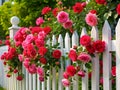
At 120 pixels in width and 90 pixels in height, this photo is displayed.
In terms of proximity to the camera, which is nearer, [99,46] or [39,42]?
[99,46]

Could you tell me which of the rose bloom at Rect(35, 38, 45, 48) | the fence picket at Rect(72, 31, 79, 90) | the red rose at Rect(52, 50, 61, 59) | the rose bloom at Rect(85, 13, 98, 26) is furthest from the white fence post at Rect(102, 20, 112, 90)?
the rose bloom at Rect(35, 38, 45, 48)

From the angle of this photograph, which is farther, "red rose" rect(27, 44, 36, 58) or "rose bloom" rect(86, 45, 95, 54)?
"red rose" rect(27, 44, 36, 58)

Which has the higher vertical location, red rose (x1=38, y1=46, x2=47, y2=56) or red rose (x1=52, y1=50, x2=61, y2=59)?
red rose (x1=38, y1=46, x2=47, y2=56)

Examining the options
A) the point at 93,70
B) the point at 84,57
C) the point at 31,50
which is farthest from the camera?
the point at 31,50

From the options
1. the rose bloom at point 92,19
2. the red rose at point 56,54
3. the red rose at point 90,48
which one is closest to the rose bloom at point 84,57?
the red rose at point 90,48

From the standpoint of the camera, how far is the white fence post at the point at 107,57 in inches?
116

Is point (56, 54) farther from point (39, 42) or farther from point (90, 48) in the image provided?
point (90, 48)

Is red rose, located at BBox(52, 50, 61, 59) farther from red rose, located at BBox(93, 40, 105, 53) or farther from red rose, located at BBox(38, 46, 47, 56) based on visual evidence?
red rose, located at BBox(93, 40, 105, 53)

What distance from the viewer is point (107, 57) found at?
298 centimetres

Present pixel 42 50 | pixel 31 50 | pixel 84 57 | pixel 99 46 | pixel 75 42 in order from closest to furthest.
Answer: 1. pixel 99 46
2. pixel 84 57
3. pixel 75 42
4. pixel 42 50
5. pixel 31 50

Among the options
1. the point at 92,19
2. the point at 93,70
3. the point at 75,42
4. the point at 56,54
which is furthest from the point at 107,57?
the point at 56,54

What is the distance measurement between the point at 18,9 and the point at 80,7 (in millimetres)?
15791

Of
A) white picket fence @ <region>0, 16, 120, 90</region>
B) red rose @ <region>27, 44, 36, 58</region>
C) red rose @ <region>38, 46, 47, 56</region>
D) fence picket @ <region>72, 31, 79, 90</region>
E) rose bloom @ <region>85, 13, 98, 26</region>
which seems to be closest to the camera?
white picket fence @ <region>0, 16, 120, 90</region>

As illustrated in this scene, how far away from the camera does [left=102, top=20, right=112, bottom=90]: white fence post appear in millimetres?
2936
